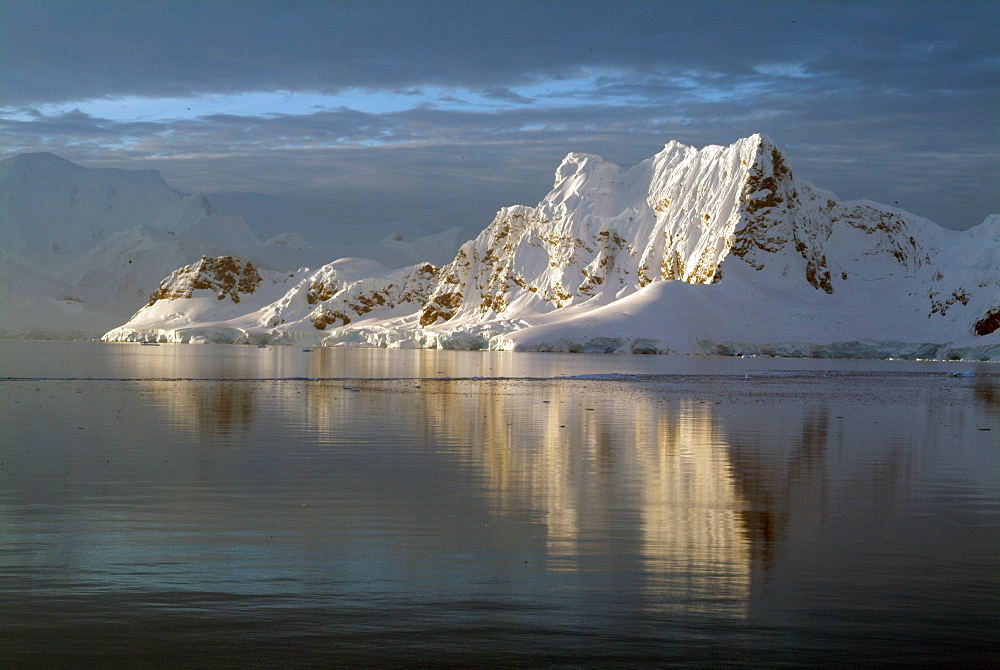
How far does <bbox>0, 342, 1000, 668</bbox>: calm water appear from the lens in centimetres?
1013

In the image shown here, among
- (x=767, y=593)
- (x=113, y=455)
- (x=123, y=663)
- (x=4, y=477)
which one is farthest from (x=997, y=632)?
(x=113, y=455)

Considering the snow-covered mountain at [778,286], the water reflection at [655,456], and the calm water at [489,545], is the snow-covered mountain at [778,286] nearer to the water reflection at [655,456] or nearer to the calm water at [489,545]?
the water reflection at [655,456]

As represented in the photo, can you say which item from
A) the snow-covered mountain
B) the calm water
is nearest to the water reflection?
the calm water

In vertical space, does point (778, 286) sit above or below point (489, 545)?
above

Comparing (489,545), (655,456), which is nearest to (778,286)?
(655,456)

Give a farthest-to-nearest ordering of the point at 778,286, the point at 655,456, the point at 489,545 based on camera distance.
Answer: the point at 778,286 < the point at 655,456 < the point at 489,545

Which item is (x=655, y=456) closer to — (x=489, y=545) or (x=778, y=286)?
(x=489, y=545)

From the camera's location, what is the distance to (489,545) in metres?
14.1

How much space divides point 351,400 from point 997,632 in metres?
32.7

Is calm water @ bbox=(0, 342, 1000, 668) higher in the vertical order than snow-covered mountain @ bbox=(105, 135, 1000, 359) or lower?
lower

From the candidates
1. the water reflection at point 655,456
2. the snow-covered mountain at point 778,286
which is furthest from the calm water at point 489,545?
the snow-covered mountain at point 778,286

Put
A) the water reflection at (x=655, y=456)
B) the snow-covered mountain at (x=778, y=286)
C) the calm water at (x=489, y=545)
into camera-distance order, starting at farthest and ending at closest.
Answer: the snow-covered mountain at (x=778, y=286)
the water reflection at (x=655, y=456)
the calm water at (x=489, y=545)

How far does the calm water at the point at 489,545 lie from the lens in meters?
10.1

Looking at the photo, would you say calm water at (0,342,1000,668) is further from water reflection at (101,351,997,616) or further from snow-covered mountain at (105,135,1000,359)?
snow-covered mountain at (105,135,1000,359)
